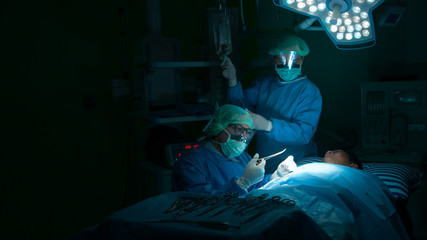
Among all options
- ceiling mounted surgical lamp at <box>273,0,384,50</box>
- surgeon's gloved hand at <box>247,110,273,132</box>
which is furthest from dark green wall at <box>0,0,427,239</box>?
ceiling mounted surgical lamp at <box>273,0,384,50</box>

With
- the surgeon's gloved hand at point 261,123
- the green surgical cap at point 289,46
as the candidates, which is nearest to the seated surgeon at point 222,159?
the surgeon's gloved hand at point 261,123

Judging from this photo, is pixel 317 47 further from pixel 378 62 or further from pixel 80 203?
pixel 80 203

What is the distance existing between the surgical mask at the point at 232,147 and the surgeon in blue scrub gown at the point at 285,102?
0.32 metres

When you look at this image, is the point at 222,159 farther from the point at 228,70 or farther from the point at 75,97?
the point at 75,97

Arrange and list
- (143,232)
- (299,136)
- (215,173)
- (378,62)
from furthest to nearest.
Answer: (378,62) < (299,136) < (215,173) < (143,232)

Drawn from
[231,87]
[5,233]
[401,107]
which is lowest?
[5,233]

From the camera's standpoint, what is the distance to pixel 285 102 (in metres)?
2.49

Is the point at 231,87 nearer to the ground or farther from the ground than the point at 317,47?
nearer to the ground

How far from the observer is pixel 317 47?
378 cm

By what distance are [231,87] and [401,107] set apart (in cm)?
163

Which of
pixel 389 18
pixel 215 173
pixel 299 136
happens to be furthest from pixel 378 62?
pixel 215 173

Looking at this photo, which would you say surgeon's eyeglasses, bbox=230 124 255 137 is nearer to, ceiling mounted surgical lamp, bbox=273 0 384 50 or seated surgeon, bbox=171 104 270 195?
seated surgeon, bbox=171 104 270 195

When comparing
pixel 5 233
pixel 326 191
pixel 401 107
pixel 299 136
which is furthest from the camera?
pixel 401 107

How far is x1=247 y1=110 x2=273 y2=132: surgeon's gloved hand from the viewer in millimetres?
2234
